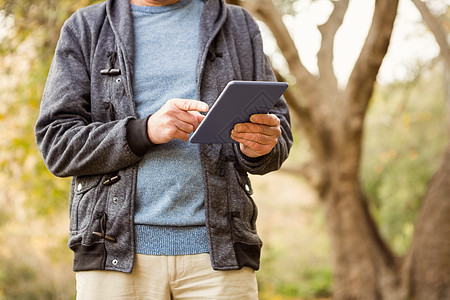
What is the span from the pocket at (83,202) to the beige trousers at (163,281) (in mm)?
135

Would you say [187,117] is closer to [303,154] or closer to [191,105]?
[191,105]

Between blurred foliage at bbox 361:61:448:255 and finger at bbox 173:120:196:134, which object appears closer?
finger at bbox 173:120:196:134

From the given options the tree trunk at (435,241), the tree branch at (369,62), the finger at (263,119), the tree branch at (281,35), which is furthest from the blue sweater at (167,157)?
the tree trunk at (435,241)

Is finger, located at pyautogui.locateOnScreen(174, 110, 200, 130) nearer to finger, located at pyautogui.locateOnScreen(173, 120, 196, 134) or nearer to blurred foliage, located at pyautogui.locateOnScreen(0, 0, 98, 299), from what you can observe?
finger, located at pyautogui.locateOnScreen(173, 120, 196, 134)

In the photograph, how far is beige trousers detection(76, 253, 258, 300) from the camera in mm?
1383

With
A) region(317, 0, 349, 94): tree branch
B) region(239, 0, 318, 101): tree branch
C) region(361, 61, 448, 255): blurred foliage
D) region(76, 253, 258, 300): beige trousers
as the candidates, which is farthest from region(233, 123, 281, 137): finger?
region(361, 61, 448, 255): blurred foliage

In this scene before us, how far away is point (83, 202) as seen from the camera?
143cm

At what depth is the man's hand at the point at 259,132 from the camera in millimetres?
1316

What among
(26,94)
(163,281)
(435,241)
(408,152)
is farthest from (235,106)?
(408,152)

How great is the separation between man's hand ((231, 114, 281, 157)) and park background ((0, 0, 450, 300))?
2586 mm

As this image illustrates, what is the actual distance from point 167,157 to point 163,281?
0.34 metres

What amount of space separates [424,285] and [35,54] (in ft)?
12.7

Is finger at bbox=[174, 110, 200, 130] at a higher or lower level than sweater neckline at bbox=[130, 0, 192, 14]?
lower

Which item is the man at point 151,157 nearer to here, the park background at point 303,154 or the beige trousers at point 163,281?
the beige trousers at point 163,281
